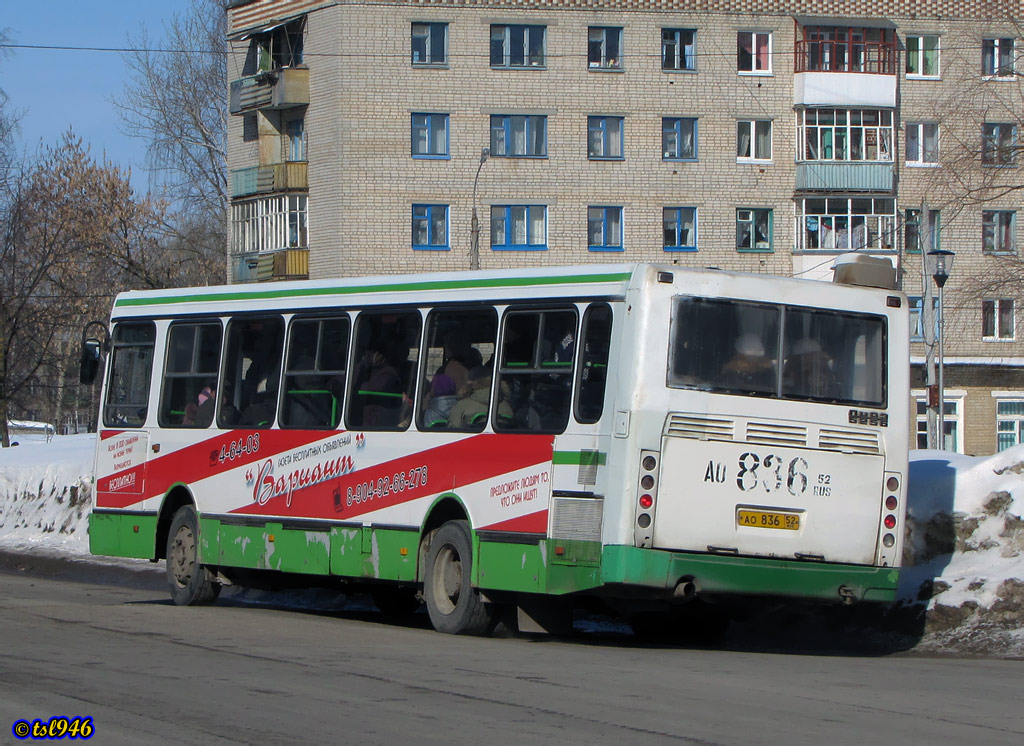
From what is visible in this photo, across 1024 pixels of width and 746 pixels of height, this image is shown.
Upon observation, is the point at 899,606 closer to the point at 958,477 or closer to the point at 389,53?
the point at 958,477

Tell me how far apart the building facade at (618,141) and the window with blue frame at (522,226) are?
0.07 metres

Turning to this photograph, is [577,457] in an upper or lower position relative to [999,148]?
lower

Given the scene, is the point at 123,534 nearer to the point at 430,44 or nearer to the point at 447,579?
the point at 447,579

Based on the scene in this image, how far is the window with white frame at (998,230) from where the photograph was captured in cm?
Result: 5228

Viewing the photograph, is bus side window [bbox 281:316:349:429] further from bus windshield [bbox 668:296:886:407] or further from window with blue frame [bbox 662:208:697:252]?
window with blue frame [bbox 662:208:697:252]

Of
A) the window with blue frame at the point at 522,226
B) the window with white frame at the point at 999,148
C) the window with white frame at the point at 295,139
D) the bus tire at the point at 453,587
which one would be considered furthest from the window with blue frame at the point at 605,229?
the bus tire at the point at 453,587

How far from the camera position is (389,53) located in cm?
4816

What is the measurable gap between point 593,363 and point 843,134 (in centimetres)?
4131

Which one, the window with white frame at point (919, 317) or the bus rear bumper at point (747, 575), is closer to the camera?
the bus rear bumper at point (747, 575)

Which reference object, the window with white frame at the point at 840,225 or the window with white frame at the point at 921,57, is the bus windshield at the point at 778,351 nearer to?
the window with white frame at the point at 840,225

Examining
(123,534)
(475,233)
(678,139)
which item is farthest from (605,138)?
(123,534)

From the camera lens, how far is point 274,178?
164 feet

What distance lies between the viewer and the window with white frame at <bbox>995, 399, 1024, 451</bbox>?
51812mm

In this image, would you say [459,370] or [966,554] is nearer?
[459,370]
